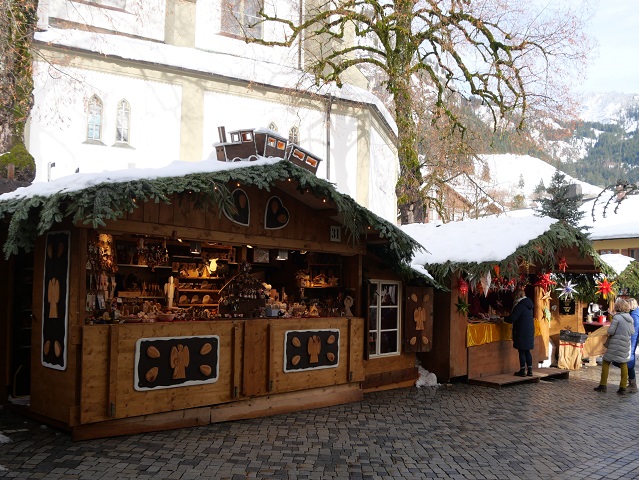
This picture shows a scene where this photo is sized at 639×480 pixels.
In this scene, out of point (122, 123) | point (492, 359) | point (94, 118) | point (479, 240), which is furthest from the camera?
point (122, 123)

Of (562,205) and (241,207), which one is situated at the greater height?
(562,205)

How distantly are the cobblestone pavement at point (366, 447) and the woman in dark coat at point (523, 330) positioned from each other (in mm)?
2943

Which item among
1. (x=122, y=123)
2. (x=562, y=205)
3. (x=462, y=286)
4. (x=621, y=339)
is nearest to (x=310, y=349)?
(x=462, y=286)

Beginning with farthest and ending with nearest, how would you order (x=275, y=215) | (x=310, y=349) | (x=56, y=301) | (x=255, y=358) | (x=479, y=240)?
(x=479, y=240) < (x=310, y=349) < (x=275, y=215) < (x=255, y=358) < (x=56, y=301)

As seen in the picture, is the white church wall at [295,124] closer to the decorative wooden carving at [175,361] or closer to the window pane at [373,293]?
the window pane at [373,293]

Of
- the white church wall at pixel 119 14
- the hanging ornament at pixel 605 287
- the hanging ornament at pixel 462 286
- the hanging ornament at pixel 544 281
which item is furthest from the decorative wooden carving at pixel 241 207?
the white church wall at pixel 119 14

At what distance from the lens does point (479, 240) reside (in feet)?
46.1

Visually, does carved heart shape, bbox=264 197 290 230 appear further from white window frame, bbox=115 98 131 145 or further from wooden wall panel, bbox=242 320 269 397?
white window frame, bbox=115 98 131 145

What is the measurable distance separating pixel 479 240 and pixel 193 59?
597 inches

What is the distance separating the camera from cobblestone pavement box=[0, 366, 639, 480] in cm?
712

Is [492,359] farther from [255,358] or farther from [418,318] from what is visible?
[255,358]

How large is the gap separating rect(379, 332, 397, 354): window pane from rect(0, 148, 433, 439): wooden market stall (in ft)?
0.11

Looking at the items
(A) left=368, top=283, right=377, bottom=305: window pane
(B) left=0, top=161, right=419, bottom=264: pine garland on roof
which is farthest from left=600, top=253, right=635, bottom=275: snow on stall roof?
(B) left=0, top=161, right=419, bottom=264: pine garland on roof

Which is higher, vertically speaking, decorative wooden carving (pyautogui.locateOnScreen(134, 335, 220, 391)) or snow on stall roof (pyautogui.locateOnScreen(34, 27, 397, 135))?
snow on stall roof (pyautogui.locateOnScreen(34, 27, 397, 135))
